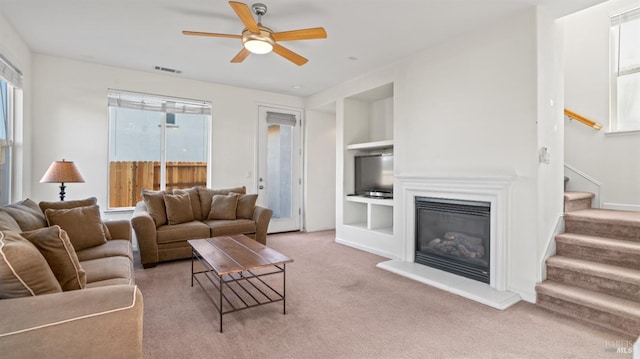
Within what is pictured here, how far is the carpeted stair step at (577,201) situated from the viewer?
123 inches

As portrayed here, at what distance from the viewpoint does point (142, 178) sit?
4.73 m

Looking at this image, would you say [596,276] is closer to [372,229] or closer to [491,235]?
[491,235]

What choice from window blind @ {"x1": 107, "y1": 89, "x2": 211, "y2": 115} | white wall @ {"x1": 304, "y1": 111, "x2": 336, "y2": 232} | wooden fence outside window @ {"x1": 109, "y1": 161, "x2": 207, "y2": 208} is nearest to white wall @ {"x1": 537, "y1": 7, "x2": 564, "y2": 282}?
white wall @ {"x1": 304, "y1": 111, "x2": 336, "y2": 232}

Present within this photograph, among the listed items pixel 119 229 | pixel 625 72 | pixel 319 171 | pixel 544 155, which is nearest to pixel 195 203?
pixel 119 229

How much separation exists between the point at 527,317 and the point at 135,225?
3996 millimetres

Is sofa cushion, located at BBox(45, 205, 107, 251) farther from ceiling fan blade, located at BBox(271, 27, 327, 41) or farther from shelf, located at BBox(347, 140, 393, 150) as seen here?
shelf, located at BBox(347, 140, 393, 150)

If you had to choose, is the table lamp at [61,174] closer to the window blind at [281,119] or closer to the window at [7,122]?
the window at [7,122]

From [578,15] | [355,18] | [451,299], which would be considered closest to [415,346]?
[451,299]

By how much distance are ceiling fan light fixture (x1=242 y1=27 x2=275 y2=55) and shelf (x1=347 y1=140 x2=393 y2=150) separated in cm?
219

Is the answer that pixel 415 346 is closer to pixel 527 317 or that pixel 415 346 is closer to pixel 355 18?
pixel 527 317

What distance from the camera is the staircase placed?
2.27m

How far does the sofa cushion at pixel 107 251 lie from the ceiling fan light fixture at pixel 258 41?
2.14 metres

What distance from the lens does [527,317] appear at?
95.6 inches

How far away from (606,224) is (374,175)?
2.69m
